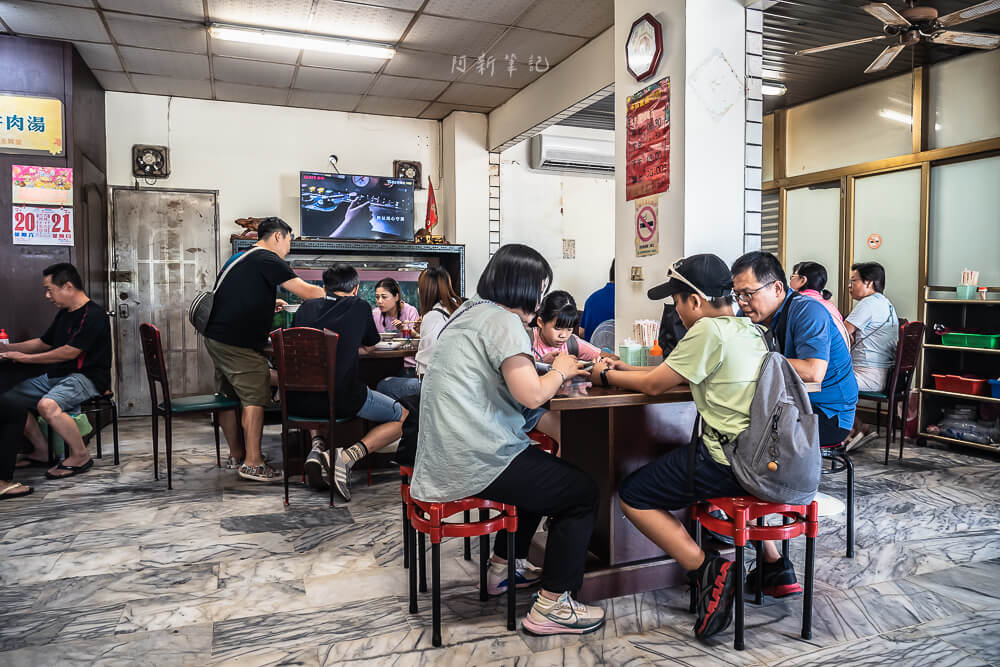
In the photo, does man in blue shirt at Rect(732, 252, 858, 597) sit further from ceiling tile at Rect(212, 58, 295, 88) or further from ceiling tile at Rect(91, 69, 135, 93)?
ceiling tile at Rect(91, 69, 135, 93)

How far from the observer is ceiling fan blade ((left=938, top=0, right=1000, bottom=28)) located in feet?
12.2

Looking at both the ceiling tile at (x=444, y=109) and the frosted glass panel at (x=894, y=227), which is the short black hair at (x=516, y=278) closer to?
the ceiling tile at (x=444, y=109)

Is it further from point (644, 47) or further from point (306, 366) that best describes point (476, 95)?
point (306, 366)

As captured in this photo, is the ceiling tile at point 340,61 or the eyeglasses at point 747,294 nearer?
the eyeglasses at point 747,294

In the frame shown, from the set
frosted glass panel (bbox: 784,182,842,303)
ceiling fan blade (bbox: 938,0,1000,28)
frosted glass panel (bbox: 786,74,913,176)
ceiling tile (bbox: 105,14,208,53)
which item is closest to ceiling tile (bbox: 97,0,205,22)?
ceiling tile (bbox: 105,14,208,53)

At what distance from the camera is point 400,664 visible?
2.11m

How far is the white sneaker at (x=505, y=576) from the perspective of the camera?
2602 millimetres

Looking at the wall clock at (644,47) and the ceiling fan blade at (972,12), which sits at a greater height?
the ceiling fan blade at (972,12)

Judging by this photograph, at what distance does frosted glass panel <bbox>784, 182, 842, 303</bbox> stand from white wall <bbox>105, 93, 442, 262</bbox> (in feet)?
12.1

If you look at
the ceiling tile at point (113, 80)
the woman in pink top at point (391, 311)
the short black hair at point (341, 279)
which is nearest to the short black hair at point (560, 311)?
the short black hair at point (341, 279)

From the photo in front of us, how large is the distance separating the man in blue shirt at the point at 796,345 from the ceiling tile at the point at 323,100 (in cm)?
488

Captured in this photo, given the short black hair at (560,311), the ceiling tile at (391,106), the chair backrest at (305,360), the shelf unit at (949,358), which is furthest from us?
the ceiling tile at (391,106)

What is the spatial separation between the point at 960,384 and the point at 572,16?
3969mm

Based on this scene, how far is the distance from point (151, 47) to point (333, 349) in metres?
3.41
